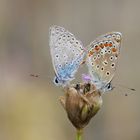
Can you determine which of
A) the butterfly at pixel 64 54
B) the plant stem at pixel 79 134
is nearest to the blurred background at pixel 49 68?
the butterfly at pixel 64 54

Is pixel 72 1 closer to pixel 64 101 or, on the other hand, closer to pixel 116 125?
pixel 116 125

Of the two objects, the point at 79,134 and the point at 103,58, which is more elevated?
the point at 103,58

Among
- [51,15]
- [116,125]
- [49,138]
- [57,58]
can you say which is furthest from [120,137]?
[57,58]

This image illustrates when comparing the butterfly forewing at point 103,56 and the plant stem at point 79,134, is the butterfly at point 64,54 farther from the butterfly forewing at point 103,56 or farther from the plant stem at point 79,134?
the plant stem at point 79,134

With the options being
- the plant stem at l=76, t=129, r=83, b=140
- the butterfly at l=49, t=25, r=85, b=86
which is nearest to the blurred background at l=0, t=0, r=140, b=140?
the butterfly at l=49, t=25, r=85, b=86

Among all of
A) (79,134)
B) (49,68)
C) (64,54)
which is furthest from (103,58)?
(49,68)

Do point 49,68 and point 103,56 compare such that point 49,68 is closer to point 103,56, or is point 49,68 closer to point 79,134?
point 103,56
